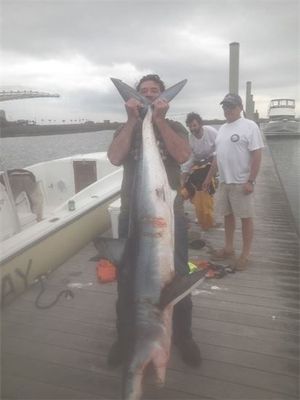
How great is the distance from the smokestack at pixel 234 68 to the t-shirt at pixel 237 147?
666 centimetres

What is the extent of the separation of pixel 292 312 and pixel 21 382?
7.92 feet

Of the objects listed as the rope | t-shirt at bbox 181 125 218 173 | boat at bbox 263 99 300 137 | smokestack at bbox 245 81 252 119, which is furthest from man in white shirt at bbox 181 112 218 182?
boat at bbox 263 99 300 137

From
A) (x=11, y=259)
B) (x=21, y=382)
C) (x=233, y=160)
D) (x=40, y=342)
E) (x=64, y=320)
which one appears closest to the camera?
(x=21, y=382)

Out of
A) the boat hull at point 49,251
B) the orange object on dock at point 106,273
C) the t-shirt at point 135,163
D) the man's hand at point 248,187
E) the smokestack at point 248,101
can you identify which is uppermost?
the smokestack at point 248,101

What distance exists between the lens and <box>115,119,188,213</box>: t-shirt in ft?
8.77

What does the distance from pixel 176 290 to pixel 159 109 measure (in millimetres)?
1149

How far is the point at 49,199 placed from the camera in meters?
8.63

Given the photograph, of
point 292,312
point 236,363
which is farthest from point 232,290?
point 236,363

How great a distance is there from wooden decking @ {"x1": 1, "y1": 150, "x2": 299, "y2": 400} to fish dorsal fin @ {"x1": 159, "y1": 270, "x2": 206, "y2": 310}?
0.77 m

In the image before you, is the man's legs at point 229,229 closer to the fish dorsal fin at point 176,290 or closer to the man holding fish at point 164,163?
the man holding fish at point 164,163

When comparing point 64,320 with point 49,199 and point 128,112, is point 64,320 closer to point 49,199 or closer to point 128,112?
point 128,112

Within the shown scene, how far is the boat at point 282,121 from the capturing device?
130 ft

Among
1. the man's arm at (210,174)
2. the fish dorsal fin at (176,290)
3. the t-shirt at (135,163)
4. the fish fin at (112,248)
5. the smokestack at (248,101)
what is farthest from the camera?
the smokestack at (248,101)

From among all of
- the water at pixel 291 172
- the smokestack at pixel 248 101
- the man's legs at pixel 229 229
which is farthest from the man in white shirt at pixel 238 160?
the smokestack at pixel 248 101
